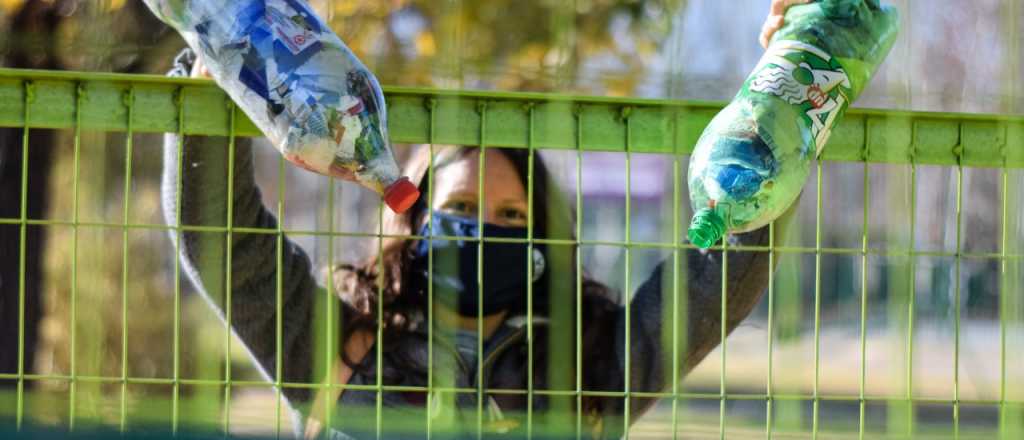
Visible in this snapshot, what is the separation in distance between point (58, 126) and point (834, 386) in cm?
595

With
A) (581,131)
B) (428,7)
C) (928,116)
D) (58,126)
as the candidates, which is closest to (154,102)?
(58,126)

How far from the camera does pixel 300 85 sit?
1.62 m

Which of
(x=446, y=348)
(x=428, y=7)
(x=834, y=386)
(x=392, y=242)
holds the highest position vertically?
Result: (x=428, y=7)

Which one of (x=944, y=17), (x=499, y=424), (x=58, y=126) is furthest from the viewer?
(x=944, y=17)

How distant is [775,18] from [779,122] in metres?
0.18

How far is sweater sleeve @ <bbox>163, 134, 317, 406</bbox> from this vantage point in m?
2.47

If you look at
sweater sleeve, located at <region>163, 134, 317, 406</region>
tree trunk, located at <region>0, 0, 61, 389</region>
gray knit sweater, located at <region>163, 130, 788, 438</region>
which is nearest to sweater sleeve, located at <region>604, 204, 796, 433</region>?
gray knit sweater, located at <region>163, 130, 788, 438</region>

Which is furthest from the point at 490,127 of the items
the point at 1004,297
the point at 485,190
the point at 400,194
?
the point at 485,190

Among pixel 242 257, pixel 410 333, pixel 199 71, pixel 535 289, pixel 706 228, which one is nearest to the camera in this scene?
pixel 706 228

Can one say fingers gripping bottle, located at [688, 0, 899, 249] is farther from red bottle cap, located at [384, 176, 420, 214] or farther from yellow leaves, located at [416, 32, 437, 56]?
yellow leaves, located at [416, 32, 437, 56]

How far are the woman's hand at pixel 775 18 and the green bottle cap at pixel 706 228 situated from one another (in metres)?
0.27

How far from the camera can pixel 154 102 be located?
193cm

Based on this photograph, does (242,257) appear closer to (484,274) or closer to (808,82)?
(484,274)

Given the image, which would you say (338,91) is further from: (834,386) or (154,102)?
(834,386)
